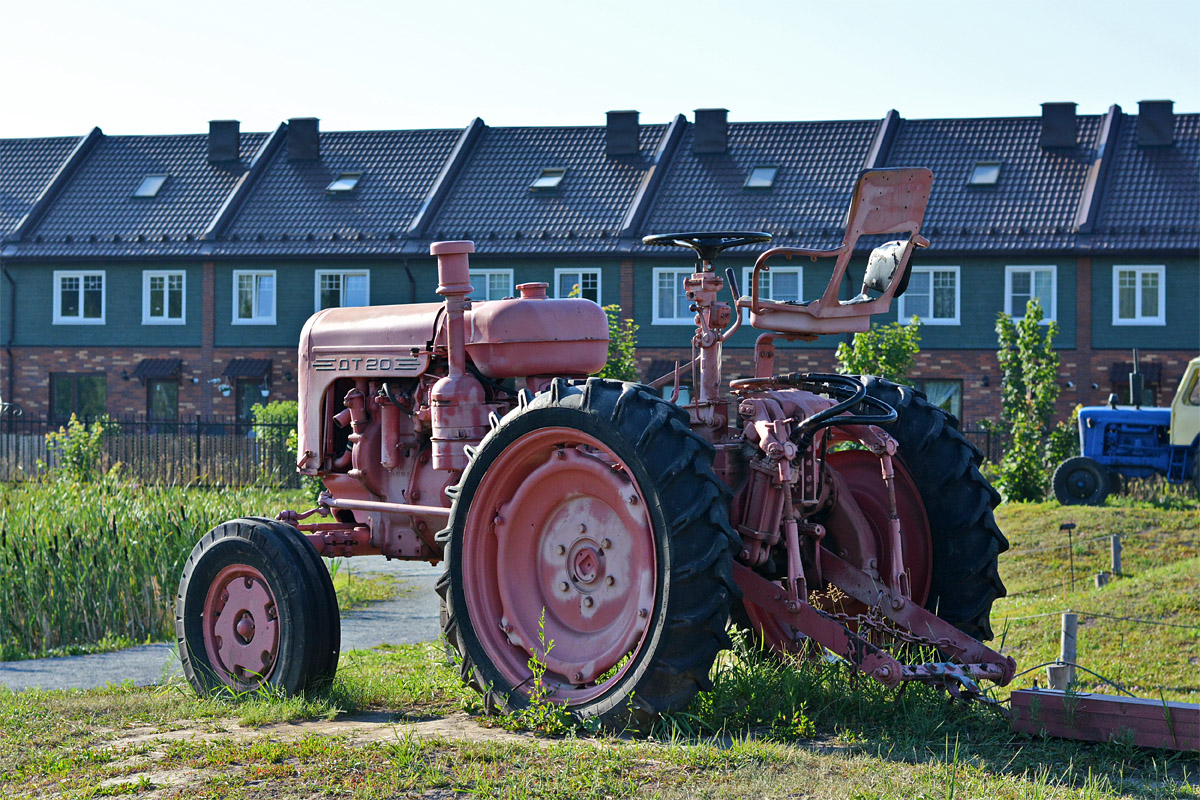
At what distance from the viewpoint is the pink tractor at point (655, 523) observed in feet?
17.9

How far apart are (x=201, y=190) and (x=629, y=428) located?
32.2 meters

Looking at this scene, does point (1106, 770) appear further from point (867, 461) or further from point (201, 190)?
point (201, 190)

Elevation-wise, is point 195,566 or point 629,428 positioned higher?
point 629,428

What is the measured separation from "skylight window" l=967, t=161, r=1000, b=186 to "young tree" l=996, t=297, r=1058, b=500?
8.43 metres

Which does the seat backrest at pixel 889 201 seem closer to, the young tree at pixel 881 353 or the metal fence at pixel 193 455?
the young tree at pixel 881 353

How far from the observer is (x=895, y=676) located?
17.6ft

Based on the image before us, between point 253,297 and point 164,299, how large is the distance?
96.9 inches

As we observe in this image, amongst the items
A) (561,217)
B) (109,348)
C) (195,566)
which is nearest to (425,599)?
(195,566)

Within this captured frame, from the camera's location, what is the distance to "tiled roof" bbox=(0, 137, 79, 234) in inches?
1422

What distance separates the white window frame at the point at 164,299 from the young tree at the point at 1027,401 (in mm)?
20447

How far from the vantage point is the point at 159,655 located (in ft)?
31.3

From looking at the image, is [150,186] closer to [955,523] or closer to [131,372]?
[131,372]

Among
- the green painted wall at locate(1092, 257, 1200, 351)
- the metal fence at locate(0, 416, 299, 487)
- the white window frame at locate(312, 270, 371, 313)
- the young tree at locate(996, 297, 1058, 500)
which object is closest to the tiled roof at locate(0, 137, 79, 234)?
the white window frame at locate(312, 270, 371, 313)

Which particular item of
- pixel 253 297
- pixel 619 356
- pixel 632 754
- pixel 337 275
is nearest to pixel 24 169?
pixel 253 297
